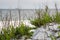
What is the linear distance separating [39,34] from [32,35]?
0.58 ft

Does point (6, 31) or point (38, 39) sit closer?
point (38, 39)

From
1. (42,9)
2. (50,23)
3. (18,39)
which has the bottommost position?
(18,39)

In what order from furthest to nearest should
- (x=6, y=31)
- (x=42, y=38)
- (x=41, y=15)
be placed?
(x=41, y=15)
(x=6, y=31)
(x=42, y=38)

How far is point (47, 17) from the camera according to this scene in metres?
4.00

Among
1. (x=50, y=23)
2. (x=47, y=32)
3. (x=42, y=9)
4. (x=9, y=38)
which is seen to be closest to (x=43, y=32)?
(x=47, y=32)

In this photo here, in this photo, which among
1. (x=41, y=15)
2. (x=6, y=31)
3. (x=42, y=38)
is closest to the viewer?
(x=42, y=38)

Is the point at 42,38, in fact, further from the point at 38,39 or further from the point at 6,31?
the point at 6,31

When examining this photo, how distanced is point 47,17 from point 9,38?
99 centimetres

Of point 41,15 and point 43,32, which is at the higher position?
point 41,15

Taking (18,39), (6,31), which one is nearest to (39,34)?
(18,39)

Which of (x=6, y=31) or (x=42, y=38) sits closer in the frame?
(x=42, y=38)

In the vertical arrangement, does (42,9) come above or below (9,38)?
above

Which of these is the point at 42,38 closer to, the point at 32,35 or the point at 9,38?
the point at 32,35

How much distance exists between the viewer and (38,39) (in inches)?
139
